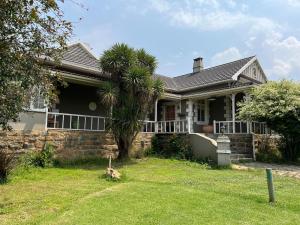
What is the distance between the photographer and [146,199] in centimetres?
639

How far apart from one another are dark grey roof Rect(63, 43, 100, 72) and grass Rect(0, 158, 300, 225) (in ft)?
25.4

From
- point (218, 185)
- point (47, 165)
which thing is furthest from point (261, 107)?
point (47, 165)

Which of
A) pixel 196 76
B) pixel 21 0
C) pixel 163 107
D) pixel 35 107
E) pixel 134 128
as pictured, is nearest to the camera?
pixel 21 0

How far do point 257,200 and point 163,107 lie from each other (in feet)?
50.2

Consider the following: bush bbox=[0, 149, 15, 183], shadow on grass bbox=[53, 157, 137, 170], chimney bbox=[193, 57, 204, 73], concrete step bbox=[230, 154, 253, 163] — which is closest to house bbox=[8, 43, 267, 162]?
chimney bbox=[193, 57, 204, 73]

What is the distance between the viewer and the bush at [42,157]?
35.7 ft

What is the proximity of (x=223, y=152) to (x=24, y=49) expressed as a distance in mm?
9038

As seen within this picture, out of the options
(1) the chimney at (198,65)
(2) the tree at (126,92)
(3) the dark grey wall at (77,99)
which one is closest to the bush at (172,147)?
(2) the tree at (126,92)

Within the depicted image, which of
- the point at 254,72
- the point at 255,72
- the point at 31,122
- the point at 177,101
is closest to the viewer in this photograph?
the point at 31,122

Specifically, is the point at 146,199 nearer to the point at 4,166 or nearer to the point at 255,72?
the point at 4,166

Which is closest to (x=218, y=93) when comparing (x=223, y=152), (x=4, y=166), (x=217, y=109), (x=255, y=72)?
(x=217, y=109)

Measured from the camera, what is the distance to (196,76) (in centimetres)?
2366

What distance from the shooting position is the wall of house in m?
11.2

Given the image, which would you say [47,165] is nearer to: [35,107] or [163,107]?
[35,107]
